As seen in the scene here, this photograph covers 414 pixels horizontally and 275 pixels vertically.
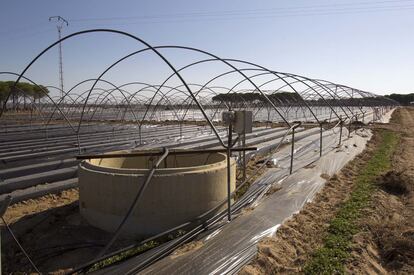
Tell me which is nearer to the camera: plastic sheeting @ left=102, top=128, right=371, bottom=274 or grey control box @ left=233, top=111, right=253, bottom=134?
plastic sheeting @ left=102, top=128, right=371, bottom=274

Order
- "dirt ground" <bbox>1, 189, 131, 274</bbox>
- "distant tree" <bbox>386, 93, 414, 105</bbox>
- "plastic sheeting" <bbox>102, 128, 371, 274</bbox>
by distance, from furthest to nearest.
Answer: "distant tree" <bbox>386, 93, 414, 105</bbox> → "dirt ground" <bbox>1, 189, 131, 274</bbox> → "plastic sheeting" <bbox>102, 128, 371, 274</bbox>

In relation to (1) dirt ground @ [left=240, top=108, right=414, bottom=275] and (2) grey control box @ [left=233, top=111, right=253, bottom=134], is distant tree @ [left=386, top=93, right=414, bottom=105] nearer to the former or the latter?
(1) dirt ground @ [left=240, top=108, right=414, bottom=275]

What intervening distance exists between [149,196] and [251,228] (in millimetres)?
1608

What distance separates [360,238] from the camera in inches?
198

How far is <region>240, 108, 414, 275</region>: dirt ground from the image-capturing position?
13.9 feet

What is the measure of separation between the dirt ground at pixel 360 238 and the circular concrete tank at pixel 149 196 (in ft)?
4.56

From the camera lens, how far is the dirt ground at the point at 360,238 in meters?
4.24

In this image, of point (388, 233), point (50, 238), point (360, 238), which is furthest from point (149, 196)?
point (388, 233)

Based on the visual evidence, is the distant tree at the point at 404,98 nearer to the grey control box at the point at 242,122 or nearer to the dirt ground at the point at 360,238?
the dirt ground at the point at 360,238

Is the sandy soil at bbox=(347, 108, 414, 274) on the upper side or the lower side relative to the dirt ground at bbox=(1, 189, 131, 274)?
upper

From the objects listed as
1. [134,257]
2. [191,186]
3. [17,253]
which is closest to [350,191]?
[191,186]

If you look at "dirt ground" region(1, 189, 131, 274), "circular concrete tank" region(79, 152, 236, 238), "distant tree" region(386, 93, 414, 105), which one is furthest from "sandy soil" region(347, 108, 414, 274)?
"distant tree" region(386, 93, 414, 105)

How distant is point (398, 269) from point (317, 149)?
887 cm

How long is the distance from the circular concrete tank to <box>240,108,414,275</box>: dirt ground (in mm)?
1391
